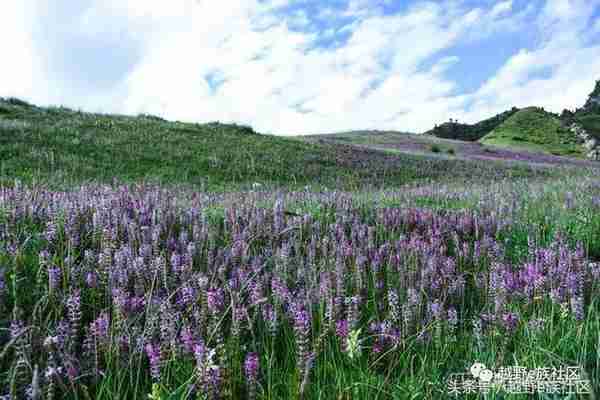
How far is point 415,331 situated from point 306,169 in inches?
670

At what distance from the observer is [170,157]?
1720 centimetres

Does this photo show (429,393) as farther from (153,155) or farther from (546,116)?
(546,116)

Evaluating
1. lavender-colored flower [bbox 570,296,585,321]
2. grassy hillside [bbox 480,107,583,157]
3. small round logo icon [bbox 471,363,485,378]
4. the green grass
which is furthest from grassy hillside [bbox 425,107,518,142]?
small round logo icon [bbox 471,363,485,378]

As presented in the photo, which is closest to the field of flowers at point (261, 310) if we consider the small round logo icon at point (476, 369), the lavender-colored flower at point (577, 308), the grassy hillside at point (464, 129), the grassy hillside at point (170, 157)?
the lavender-colored flower at point (577, 308)

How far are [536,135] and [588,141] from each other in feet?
27.7

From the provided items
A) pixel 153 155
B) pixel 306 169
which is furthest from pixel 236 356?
pixel 306 169

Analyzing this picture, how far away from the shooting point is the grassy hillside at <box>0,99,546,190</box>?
13.7m

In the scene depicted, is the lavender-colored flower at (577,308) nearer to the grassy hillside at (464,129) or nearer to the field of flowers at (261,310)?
the field of flowers at (261,310)

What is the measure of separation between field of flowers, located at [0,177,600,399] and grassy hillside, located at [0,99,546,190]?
7.33 metres

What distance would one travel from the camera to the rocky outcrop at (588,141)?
66188 millimetres

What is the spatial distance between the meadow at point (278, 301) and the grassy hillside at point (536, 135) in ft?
236

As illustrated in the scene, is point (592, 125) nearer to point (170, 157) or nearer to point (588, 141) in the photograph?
point (588, 141)

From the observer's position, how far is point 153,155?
675 inches

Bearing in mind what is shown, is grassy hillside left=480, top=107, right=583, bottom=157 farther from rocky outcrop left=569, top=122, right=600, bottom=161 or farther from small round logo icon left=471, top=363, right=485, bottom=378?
small round logo icon left=471, top=363, right=485, bottom=378
